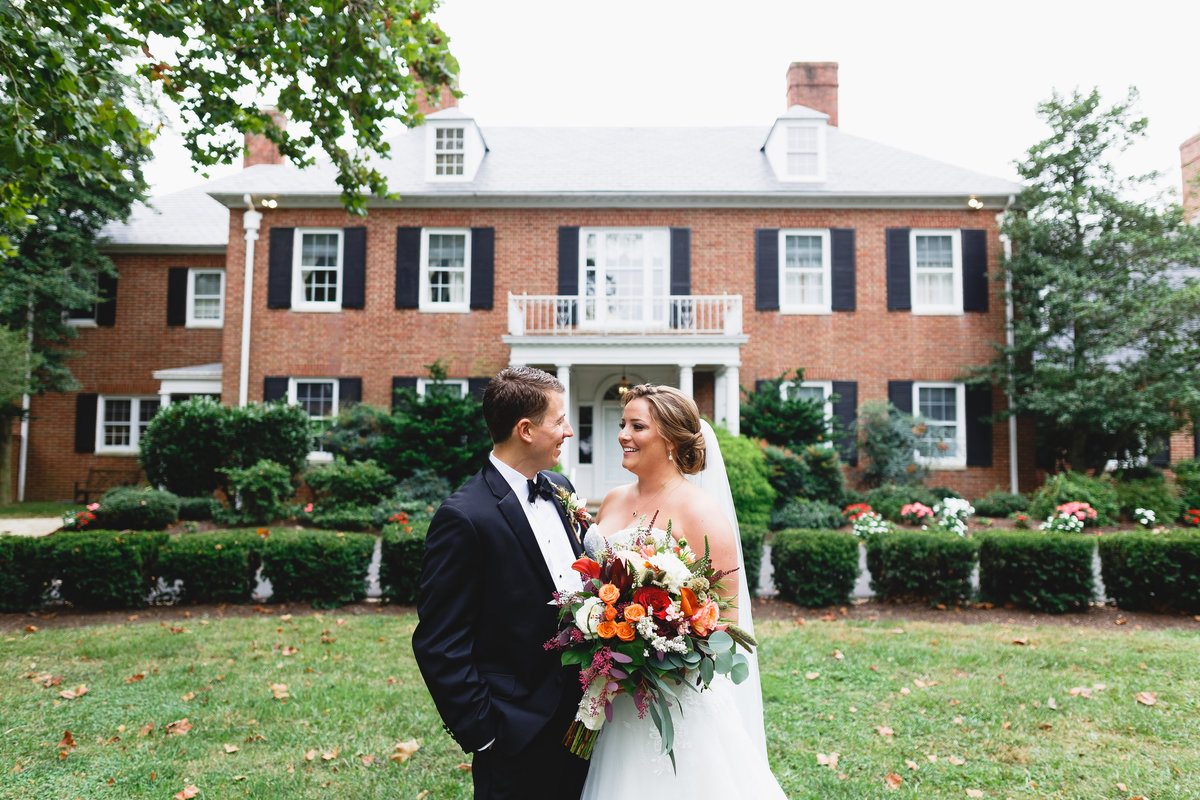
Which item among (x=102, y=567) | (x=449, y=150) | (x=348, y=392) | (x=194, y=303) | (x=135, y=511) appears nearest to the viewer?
(x=102, y=567)

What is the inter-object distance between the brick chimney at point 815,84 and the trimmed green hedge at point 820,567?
15.7m

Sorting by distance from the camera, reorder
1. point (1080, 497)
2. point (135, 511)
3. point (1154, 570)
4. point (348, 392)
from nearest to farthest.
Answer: point (1154, 570)
point (135, 511)
point (1080, 497)
point (348, 392)

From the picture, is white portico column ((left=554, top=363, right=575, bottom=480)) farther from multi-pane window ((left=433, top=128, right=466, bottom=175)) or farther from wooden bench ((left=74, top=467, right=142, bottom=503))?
wooden bench ((left=74, top=467, right=142, bottom=503))

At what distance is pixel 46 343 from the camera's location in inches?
680

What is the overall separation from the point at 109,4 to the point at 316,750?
188 inches

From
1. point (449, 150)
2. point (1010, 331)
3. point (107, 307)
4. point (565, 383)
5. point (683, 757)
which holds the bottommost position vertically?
point (683, 757)

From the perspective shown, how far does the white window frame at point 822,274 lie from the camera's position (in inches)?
627

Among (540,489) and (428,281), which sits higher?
(428,281)

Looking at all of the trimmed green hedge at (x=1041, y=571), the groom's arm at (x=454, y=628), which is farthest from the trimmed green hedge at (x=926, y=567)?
the groom's arm at (x=454, y=628)

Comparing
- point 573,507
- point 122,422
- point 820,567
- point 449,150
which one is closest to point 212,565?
point 573,507

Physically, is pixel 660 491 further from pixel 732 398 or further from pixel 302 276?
pixel 302 276

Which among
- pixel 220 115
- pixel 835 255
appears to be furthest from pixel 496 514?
pixel 835 255

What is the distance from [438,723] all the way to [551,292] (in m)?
12.4

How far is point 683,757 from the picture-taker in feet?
8.02
